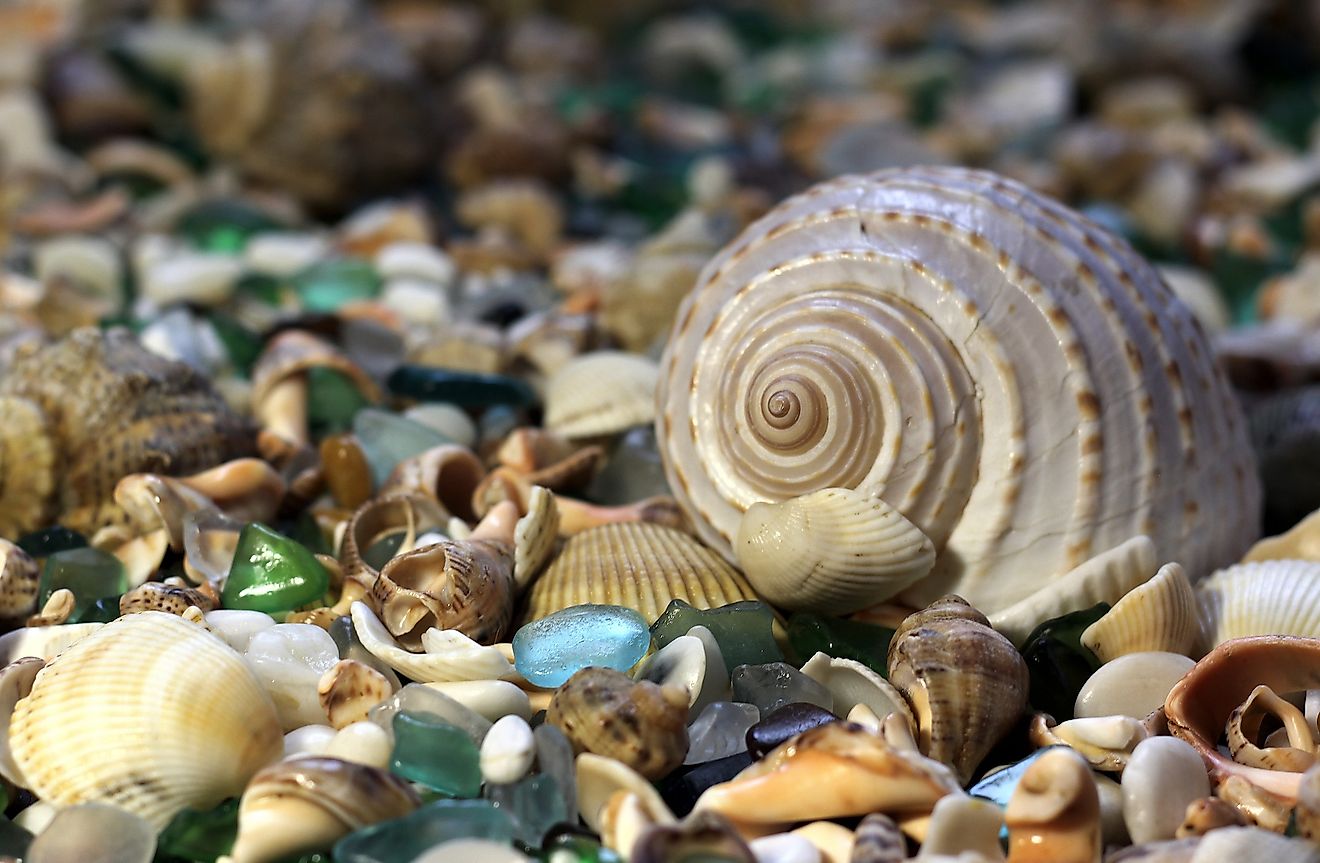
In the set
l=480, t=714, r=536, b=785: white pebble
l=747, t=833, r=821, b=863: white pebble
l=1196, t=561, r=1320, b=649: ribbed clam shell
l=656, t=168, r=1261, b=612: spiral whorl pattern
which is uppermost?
l=656, t=168, r=1261, b=612: spiral whorl pattern

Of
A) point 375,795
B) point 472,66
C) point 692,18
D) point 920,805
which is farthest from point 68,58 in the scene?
point 920,805

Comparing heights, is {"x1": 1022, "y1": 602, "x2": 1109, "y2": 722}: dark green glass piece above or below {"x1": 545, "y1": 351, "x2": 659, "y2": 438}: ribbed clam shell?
below

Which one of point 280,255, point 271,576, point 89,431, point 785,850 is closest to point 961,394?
Result: point 785,850

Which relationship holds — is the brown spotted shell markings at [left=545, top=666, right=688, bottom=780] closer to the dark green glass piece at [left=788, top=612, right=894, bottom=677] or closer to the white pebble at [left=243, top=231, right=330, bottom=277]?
the dark green glass piece at [left=788, top=612, right=894, bottom=677]

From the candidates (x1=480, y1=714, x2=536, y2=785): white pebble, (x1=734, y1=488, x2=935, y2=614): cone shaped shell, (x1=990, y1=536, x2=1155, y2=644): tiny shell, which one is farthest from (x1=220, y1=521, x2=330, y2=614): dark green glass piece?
(x1=990, y1=536, x2=1155, y2=644): tiny shell

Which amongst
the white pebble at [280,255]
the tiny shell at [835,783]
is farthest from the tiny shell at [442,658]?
the white pebble at [280,255]

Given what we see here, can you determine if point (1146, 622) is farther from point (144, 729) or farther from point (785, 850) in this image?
point (144, 729)
